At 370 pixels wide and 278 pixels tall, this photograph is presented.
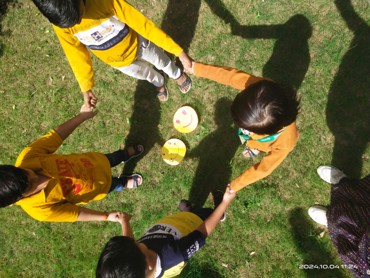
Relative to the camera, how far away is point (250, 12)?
479 cm

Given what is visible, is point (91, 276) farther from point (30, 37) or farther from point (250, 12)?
point (250, 12)

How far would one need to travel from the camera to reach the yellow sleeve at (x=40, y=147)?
3.08 meters

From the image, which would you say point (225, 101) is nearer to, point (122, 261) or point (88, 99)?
point (88, 99)

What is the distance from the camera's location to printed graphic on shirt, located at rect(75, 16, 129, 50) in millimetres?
3176

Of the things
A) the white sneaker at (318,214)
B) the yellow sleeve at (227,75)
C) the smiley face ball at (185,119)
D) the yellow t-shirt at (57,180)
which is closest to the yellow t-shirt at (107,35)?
the yellow sleeve at (227,75)

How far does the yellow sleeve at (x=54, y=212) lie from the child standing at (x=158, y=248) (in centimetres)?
53

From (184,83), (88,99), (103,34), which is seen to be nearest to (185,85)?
(184,83)

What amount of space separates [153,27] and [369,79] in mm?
3010

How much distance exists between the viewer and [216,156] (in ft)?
15.7

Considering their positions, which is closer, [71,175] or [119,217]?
[71,175]

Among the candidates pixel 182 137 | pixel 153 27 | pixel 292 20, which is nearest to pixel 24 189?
pixel 153 27

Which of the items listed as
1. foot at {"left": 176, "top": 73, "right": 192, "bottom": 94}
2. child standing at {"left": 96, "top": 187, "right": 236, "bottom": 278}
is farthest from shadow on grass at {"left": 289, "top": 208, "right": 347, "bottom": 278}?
foot at {"left": 176, "top": 73, "right": 192, "bottom": 94}

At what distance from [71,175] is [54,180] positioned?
21 cm

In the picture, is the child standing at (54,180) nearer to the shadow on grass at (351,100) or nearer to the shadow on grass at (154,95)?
the shadow on grass at (154,95)
